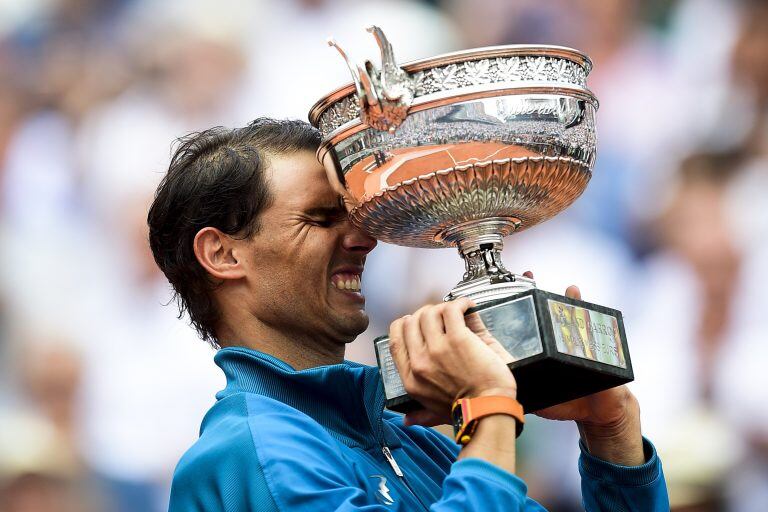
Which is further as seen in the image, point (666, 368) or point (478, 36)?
point (478, 36)

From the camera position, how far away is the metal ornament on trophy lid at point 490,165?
1.78m

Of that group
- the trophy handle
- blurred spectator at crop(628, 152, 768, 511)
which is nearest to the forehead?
the trophy handle

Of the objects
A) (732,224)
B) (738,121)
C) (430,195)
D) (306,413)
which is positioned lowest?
(306,413)

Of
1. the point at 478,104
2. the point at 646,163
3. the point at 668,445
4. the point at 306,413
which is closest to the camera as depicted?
the point at 478,104

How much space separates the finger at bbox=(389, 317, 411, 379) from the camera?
1788mm

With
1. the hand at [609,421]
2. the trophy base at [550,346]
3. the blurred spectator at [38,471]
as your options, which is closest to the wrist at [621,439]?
the hand at [609,421]

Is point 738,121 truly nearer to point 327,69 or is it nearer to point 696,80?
point 696,80

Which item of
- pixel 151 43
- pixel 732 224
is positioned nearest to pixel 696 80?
pixel 732 224

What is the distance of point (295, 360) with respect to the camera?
2.15 metres

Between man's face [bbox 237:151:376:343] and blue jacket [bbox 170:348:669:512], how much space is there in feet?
0.32

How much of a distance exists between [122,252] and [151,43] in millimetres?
773

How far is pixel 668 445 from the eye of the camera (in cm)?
399

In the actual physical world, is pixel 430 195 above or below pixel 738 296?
below

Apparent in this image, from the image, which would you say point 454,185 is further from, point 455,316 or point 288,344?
point 288,344
